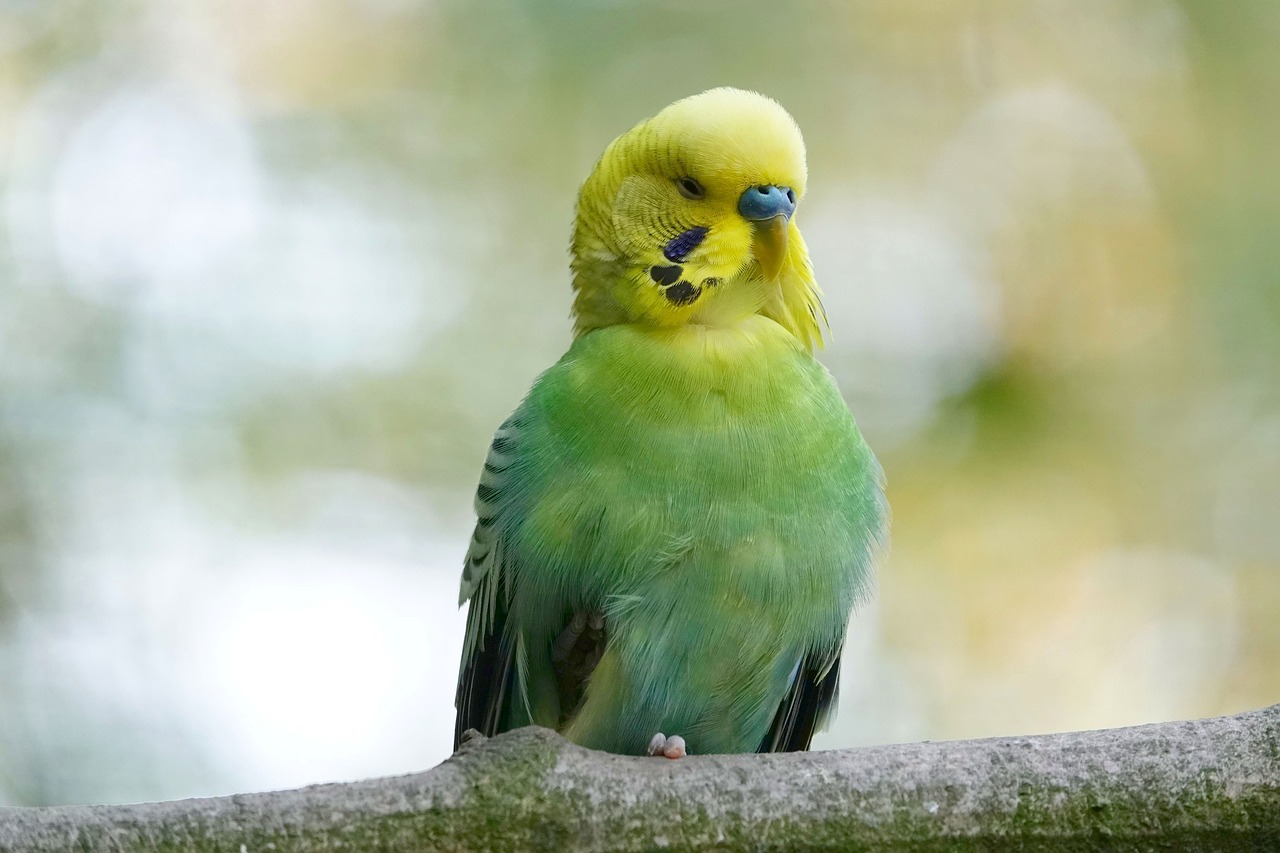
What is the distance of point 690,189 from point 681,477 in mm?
991

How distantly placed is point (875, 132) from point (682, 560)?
5.85 meters

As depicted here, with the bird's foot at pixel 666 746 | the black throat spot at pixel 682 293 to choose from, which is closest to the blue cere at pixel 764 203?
the black throat spot at pixel 682 293

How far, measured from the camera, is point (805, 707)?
4.95 meters

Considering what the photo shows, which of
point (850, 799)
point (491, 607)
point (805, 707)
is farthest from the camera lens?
point (805, 707)

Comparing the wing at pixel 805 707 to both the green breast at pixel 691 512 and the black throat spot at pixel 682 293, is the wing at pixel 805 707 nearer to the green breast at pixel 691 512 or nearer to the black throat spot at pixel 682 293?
the green breast at pixel 691 512

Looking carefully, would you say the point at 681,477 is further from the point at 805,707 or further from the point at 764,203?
the point at 805,707

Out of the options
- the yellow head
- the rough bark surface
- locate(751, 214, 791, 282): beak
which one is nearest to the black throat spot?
the yellow head

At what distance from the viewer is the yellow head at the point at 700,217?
4.25m

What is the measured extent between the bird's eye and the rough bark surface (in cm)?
198

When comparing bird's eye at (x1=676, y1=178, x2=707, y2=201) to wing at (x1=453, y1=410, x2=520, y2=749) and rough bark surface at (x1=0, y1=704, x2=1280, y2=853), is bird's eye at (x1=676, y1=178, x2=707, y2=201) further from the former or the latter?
rough bark surface at (x1=0, y1=704, x2=1280, y2=853)

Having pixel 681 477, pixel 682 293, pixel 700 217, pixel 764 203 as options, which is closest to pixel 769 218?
pixel 764 203

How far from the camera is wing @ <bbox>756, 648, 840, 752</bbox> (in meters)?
4.81

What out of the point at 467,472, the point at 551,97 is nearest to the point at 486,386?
the point at 467,472

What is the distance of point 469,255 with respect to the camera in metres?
9.25
